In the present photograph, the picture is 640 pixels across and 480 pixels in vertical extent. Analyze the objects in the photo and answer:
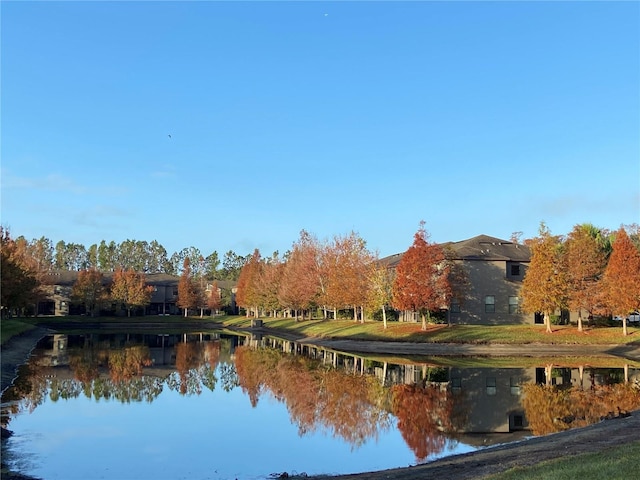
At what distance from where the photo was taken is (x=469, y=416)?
22.2 m

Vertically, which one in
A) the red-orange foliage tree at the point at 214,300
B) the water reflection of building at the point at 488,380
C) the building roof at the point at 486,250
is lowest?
the water reflection of building at the point at 488,380

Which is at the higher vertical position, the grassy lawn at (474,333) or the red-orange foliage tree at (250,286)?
the red-orange foliage tree at (250,286)

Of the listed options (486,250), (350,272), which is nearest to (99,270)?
(350,272)

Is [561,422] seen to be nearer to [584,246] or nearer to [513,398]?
[513,398]

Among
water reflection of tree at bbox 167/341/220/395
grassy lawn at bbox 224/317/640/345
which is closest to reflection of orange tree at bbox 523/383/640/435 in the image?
water reflection of tree at bbox 167/341/220/395

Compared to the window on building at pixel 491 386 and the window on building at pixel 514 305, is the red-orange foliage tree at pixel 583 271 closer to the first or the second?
the window on building at pixel 514 305

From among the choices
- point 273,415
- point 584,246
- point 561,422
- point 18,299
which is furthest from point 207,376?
point 584,246

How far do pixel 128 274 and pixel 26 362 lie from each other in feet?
209

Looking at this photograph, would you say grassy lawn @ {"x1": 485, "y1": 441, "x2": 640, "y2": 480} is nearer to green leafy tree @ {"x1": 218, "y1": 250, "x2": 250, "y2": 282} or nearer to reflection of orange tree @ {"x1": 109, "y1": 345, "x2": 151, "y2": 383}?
reflection of orange tree @ {"x1": 109, "y1": 345, "x2": 151, "y2": 383}

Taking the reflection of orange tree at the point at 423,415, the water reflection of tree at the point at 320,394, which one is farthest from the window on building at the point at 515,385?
the water reflection of tree at the point at 320,394

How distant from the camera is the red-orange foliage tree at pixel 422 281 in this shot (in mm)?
51781

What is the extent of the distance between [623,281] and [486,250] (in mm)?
15748

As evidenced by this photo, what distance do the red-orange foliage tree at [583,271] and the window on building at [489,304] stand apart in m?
8.15

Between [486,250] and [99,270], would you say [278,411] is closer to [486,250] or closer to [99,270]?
[486,250]
